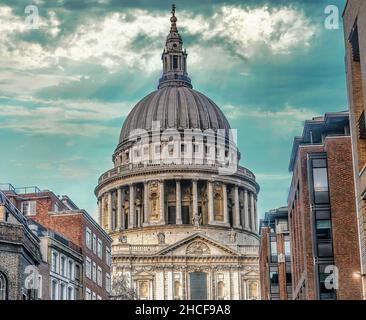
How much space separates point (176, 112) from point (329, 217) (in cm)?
13390

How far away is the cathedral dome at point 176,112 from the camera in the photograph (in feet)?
619

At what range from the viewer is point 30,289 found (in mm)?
64562

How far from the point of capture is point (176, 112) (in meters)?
191

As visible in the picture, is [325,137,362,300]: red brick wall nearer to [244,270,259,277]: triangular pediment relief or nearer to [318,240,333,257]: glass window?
[318,240,333,257]: glass window

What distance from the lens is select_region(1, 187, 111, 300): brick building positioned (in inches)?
3278

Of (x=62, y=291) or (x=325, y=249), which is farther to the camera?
(x=62, y=291)

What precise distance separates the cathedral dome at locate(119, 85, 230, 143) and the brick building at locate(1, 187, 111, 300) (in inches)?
3689

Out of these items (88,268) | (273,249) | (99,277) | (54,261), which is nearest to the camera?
(54,261)

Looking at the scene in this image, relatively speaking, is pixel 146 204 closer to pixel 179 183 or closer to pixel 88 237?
pixel 179 183

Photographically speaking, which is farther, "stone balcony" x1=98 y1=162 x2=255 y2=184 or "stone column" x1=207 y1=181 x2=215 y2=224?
"stone balcony" x1=98 y1=162 x2=255 y2=184

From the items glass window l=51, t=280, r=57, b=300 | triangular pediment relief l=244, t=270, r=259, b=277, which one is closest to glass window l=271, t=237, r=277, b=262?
glass window l=51, t=280, r=57, b=300

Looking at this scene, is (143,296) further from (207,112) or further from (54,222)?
(54,222)

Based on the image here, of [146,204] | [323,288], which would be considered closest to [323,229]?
[323,288]
